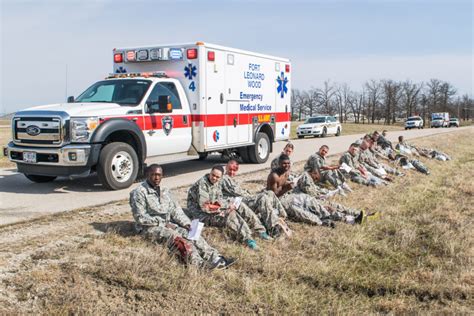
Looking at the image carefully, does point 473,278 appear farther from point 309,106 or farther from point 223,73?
point 309,106

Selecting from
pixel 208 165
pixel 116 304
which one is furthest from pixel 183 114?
pixel 116 304

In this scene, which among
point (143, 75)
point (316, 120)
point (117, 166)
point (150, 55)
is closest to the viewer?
point (117, 166)

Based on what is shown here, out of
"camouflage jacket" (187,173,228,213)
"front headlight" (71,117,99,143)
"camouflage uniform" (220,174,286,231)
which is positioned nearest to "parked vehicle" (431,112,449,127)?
"camouflage uniform" (220,174,286,231)

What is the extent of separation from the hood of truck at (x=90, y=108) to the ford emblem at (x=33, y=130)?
383 millimetres

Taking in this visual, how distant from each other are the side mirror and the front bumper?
152cm

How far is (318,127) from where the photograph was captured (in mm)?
30391

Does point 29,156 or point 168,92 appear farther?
point 168,92

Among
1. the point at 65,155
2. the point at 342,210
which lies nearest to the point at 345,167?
the point at 342,210

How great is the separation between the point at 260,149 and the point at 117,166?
18.3 feet

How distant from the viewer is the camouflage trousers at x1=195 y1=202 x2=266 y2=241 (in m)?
6.55

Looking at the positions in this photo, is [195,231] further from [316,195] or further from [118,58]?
[118,58]

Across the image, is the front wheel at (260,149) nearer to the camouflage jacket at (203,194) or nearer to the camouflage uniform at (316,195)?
the camouflage uniform at (316,195)

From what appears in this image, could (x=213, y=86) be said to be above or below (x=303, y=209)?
above

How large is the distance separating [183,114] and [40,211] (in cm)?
417
